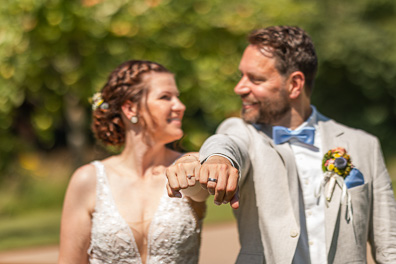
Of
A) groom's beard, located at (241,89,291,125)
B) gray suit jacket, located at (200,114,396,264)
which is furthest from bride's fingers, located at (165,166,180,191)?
groom's beard, located at (241,89,291,125)

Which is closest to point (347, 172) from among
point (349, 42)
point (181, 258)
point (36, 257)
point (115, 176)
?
point (181, 258)

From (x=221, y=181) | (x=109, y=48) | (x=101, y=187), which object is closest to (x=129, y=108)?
(x=101, y=187)

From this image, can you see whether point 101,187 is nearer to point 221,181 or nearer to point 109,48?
point 221,181

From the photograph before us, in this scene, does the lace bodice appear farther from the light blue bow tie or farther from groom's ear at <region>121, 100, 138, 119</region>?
the light blue bow tie

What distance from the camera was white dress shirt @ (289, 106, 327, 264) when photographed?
2.55 m

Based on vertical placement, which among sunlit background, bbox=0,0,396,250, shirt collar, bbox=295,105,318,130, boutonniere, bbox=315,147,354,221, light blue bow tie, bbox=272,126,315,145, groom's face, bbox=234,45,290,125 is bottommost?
boutonniere, bbox=315,147,354,221

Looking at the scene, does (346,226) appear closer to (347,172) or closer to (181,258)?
(347,172)

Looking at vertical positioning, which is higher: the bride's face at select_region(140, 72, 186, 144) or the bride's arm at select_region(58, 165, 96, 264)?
the bride's face at select_region(140, 72, 186, 144)

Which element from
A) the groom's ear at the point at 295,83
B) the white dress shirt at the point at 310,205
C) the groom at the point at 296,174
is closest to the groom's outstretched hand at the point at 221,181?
the groom at the point at 296,174

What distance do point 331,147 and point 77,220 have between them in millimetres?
1379

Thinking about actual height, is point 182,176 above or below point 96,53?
below

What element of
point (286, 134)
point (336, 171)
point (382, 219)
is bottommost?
point (382, 219)

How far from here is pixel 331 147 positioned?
2.75 meters

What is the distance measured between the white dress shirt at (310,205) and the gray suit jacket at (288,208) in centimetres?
4
